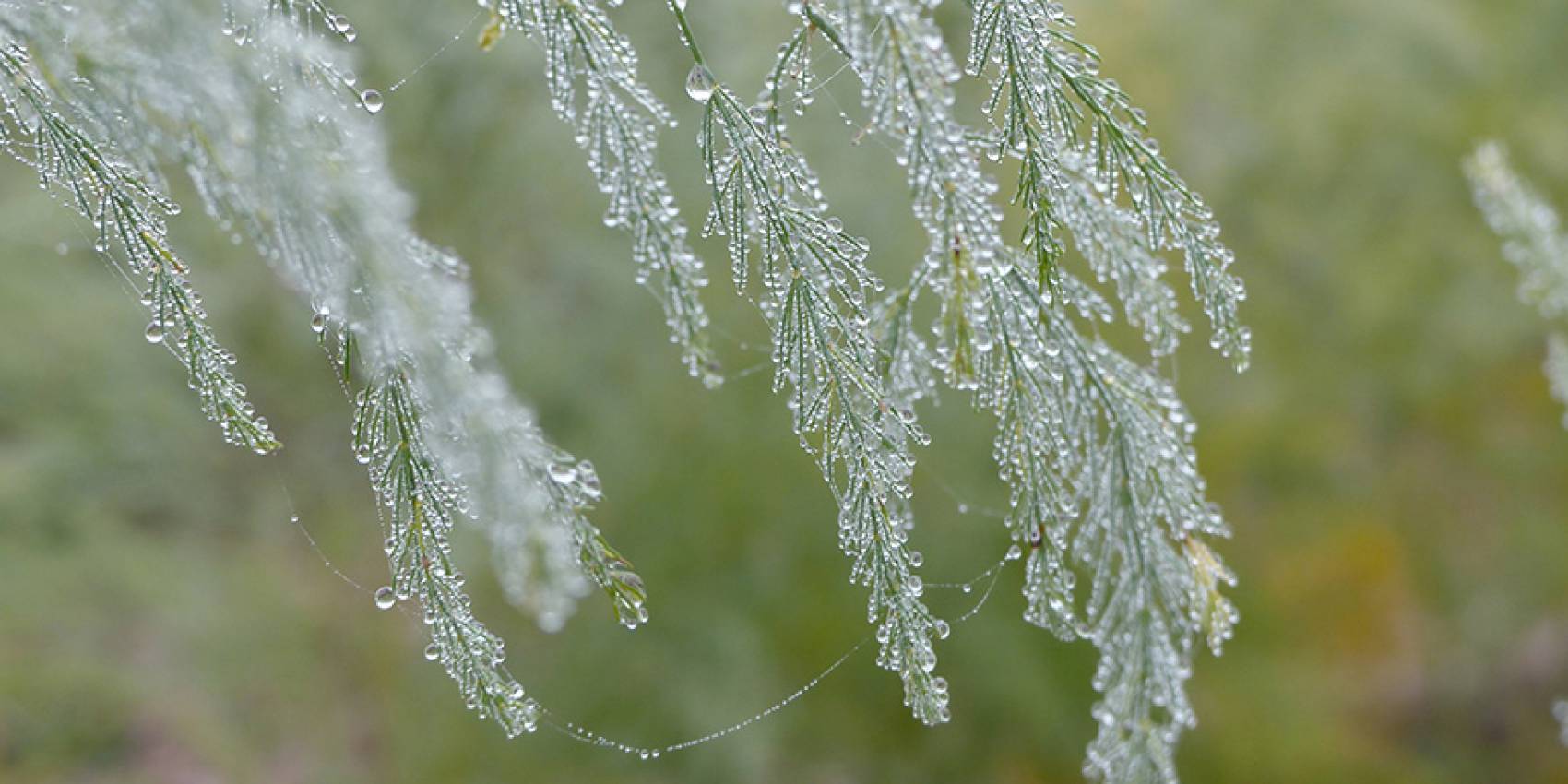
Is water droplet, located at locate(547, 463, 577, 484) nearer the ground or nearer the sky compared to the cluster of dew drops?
nearer the ground

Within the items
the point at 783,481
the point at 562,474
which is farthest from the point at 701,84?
the point at 783,481

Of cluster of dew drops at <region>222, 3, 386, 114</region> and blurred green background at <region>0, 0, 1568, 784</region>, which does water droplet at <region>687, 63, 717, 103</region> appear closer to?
cluster of dew drops at <region>222, 3, 386, 114</region>

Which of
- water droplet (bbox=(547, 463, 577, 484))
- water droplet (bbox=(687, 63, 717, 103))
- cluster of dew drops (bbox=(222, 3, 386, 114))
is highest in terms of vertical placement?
water droplet (bbox=(687, 63, 717, 103))

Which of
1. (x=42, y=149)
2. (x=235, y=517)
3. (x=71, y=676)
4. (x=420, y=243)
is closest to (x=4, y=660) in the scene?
(x=71, y=676)

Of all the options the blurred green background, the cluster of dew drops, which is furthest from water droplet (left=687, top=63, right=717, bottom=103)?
the blurred green background

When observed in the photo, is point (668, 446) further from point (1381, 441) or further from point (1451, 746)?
point (1451, 746)

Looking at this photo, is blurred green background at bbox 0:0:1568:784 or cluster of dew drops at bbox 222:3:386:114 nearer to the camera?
cluster of dew drops at bbox 222:3:386:114

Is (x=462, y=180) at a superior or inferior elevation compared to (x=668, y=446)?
superior
